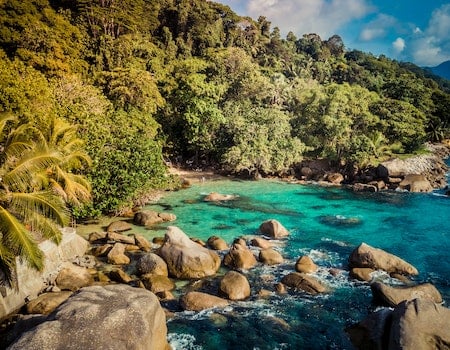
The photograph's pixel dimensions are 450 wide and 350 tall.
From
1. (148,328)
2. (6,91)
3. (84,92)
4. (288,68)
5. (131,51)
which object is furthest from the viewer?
(288,68)

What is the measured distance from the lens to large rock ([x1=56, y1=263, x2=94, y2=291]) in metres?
16.0

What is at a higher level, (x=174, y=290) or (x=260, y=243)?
(x=260, y=243)

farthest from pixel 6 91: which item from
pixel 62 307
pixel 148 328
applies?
pixel 148 328

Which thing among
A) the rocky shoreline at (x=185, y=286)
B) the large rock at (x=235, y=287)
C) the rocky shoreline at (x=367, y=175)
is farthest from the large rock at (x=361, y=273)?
the rocky shoreline at (x=367, y=175)

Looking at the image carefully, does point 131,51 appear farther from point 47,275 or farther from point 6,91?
point 47,275

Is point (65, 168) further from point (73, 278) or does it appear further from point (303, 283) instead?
point (303, 283)

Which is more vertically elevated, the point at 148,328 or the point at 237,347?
the point at 148,328

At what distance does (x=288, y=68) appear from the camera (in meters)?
74.9

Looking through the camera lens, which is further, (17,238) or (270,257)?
(270,257)

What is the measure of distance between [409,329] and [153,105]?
33.6 m

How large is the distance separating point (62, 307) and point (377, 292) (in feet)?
40.3

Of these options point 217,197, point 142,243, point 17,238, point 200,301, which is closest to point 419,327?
point 200,301

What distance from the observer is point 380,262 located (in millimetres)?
18953

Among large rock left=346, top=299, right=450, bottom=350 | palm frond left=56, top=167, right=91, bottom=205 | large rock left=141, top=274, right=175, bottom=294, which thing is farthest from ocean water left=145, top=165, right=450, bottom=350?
palm frond left=56, top=167, right=91, bottom=205
